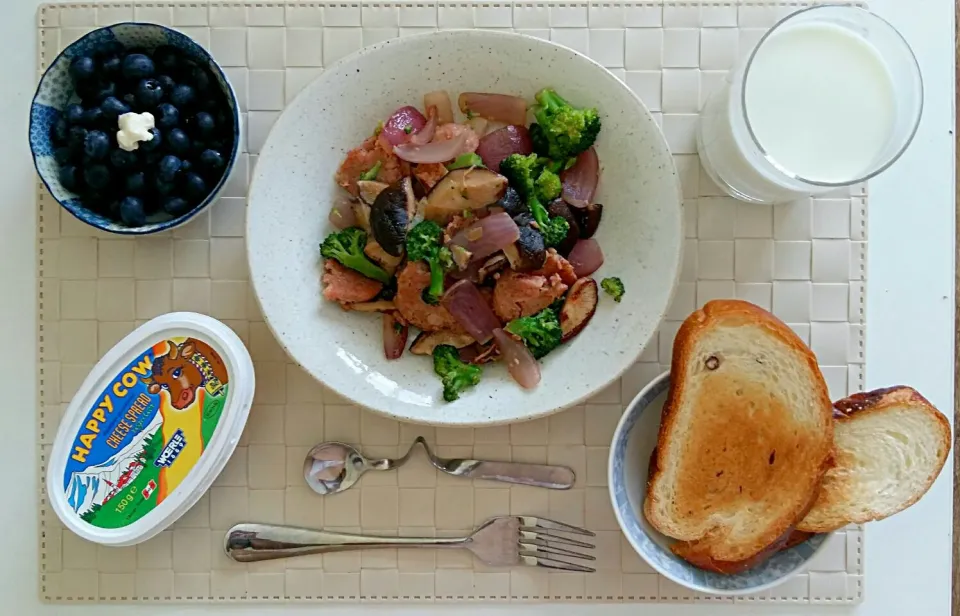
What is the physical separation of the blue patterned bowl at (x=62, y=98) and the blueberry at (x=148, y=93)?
0.29 ft

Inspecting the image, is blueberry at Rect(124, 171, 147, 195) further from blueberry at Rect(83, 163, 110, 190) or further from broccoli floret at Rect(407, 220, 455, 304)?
broccoli floret at Rect(407, 220, 455, 304)

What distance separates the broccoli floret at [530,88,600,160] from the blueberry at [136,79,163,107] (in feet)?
2.11

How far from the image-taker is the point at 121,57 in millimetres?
1297

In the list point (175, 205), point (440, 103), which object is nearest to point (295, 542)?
point (175, 205)

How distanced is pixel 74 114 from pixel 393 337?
2.16 feet

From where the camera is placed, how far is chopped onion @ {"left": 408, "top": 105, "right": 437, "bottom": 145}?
1.31 m

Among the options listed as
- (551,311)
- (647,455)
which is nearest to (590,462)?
(647,455)

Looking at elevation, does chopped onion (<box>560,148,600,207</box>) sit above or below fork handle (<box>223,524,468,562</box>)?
above

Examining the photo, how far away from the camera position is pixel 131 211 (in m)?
1.26

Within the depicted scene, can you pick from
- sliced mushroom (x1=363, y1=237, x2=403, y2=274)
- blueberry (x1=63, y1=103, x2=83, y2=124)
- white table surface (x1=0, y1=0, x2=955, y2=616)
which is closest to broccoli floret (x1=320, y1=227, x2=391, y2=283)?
sliced mushroom (x1=363, y1=237, x2=403, y2=274)

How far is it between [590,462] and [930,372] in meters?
0.67

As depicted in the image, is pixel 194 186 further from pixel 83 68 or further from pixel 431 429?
pixel 431 429

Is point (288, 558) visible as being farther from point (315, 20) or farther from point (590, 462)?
point (315, 20)

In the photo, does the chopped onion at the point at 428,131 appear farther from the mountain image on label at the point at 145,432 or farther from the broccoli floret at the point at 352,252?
the mountain image on label at the point at 145,432
